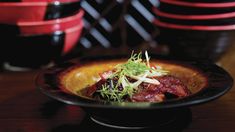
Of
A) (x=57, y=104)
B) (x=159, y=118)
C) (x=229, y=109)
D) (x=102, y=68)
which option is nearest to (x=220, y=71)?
(x=229, y=109)

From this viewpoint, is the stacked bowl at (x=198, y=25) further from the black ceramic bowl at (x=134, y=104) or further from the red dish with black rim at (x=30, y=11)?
the red dish with black rim at (x=30, y=11)

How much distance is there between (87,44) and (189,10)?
2.23 feet

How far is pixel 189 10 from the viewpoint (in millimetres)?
1409

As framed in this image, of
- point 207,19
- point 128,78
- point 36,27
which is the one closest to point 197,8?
point 207,19

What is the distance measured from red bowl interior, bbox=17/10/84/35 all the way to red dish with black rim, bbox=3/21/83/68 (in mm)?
14

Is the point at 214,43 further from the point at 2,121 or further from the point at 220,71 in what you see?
the point at 2,121

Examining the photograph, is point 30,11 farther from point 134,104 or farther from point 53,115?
point 134,104

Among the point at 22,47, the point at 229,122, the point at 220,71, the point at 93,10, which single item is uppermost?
the point at 93,10

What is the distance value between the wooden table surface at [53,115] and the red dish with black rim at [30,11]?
23 cm

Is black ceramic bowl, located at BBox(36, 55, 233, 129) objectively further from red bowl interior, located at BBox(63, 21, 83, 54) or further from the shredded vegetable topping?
red bowl interior, located at BBox(63, 21, 83, 54)

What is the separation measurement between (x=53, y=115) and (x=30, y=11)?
1.31 feet

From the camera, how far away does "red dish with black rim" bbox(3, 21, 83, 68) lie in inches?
53.5

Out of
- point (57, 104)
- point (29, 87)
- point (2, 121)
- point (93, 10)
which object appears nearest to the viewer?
point (2, 121)

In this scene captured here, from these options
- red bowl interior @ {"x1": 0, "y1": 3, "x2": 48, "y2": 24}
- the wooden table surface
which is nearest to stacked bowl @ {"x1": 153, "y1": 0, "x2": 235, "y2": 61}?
the wooden table surface
